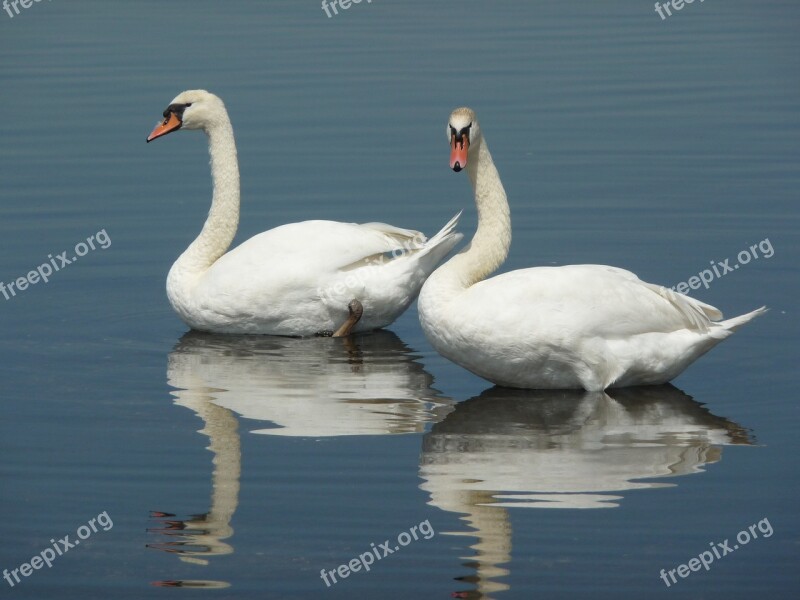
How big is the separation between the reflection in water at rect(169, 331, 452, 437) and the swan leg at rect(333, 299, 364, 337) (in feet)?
0.24

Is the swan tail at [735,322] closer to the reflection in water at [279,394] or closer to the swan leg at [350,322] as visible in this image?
the reflection in water at [279,394]

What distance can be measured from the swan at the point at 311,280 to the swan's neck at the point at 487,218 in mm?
1135

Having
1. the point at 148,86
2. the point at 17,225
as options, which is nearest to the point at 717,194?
the point at 17,225

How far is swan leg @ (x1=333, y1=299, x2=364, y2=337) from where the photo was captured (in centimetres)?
1177

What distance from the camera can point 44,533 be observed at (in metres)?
8.12

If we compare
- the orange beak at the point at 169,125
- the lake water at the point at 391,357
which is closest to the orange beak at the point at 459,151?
the lake water at the point at 391,357

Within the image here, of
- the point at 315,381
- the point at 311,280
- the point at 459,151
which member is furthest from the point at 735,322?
the point at 311,280

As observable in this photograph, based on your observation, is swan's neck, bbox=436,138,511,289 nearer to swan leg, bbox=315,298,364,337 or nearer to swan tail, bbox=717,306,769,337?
swan leg, bbox=315,298,364,337

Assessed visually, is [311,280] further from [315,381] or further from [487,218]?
[487,218]

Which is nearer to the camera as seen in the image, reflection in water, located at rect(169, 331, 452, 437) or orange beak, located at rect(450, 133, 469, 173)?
reflection in water, located at rect(169, 331, 452, 437)

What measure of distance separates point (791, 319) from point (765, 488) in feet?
11.1

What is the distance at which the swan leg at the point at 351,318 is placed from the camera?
11.8 m

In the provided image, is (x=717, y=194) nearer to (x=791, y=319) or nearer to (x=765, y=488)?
(x=791, y=319)

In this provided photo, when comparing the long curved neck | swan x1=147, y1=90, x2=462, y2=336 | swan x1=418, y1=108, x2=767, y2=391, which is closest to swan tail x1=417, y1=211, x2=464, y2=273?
swan x1=147, y1=90, x2=462, y2=336
